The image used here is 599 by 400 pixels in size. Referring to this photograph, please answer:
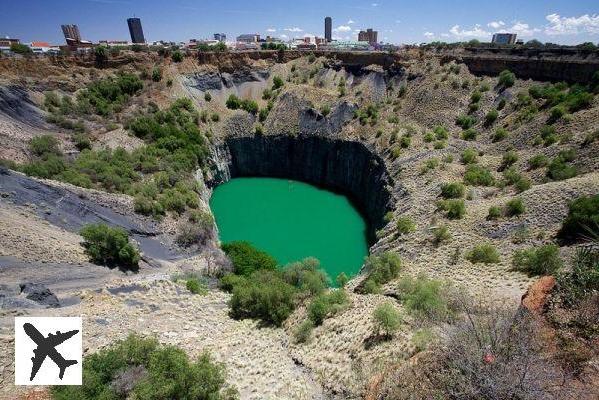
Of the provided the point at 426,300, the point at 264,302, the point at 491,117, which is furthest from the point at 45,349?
the point at 491,117

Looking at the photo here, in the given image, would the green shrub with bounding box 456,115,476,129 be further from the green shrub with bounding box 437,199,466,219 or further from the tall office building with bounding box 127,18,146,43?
the tall office building with bounding box 127,18,146,43

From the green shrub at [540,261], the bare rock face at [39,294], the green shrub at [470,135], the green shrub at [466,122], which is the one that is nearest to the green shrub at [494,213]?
the green shrub at [540,261]

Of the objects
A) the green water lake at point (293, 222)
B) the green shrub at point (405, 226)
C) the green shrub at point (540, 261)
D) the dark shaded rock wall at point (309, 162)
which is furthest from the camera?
the dark shaded rock wall at point (309, 162)

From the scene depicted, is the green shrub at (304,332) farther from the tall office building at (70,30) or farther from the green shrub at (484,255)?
the tall office building at (70,30)

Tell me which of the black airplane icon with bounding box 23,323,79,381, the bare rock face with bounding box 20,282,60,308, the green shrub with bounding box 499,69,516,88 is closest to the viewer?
the black airplane icon with bounding box 23,323,79,381

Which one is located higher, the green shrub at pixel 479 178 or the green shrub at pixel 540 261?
the green shrub at pixel 540 261

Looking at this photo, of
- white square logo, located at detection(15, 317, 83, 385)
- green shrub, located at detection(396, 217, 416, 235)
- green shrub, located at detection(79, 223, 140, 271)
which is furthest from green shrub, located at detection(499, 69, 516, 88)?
white square logo, located at detection(15, 317, 83, 385)
